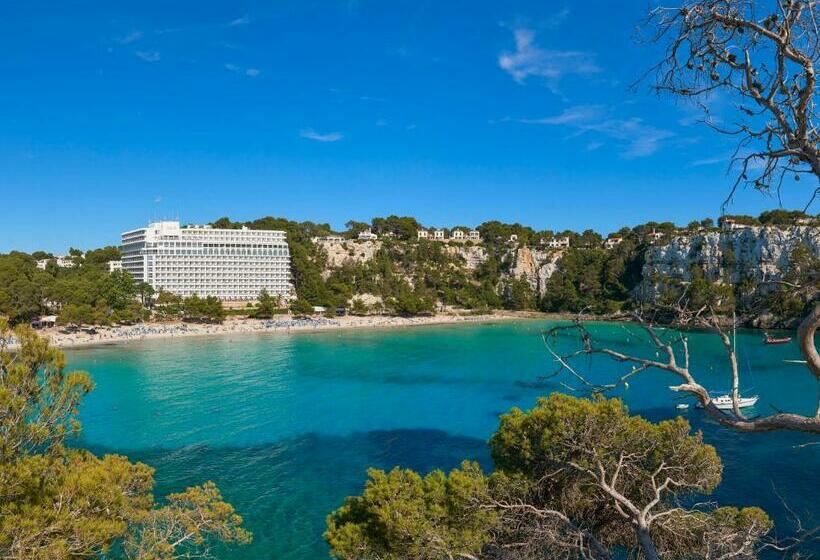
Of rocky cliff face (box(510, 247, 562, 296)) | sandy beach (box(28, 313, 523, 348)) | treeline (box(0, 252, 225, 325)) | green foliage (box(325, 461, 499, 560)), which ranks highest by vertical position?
rocky cliff face (box(510, 247, 562, 296))

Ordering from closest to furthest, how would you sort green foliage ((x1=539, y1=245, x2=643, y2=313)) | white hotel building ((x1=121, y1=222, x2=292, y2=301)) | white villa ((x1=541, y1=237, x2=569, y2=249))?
white hotel building ((x1=121, y1=222, x2=292, y2=301)), green foliage ((x1=539, y1=245, x2=643, y2=313)), white villa ((x1=541, y1=237, x2=569, y2=249))

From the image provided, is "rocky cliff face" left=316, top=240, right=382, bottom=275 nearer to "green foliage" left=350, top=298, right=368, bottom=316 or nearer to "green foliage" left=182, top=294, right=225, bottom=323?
"green foliage" left=350, top=298, right=368, bottom=316

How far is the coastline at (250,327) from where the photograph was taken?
5494 centimetres

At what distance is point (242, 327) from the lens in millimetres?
63250

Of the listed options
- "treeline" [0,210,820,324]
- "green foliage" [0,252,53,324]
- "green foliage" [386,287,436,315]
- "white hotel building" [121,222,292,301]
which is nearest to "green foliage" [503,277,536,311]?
"treeline" [0,210,820,324]

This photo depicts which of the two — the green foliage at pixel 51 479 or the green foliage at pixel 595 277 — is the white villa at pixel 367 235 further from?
the green foliage at pixel 51 479

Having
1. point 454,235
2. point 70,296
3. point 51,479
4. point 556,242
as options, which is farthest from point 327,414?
point 454,235

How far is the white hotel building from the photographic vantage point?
77.0 meters

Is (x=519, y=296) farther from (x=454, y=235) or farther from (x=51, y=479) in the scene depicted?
(x=51, y=479)

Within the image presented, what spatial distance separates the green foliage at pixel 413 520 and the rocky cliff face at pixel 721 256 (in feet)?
181

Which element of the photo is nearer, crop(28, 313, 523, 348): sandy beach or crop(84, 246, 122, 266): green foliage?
crop(28, 313, 523, 348): sandy beach

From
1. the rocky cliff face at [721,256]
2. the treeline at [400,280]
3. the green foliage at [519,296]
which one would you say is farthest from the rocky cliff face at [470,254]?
the rocky cliff face at [721,256]

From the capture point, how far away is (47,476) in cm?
775

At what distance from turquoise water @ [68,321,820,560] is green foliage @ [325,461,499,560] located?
470 cm
